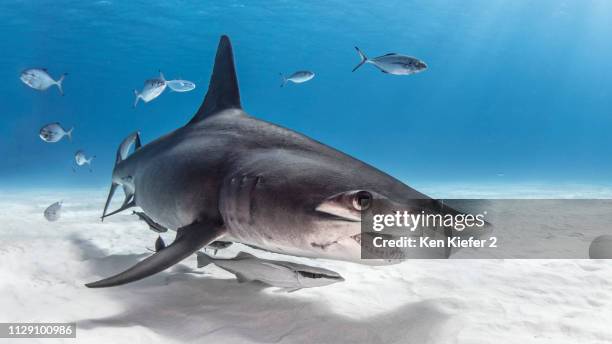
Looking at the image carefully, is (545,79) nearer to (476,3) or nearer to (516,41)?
(516,41)

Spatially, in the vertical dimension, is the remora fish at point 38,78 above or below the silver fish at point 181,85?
below

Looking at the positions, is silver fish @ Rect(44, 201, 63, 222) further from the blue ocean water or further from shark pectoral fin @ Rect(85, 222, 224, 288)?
the blue ocean water

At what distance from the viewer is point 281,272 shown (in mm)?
2658

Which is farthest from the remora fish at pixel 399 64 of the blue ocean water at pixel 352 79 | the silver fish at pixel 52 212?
the blue ocean water at pixel 352 79

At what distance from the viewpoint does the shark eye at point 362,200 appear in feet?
5.77

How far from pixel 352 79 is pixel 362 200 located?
104523mm

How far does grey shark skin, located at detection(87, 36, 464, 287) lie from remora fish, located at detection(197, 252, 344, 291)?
0.81 ft

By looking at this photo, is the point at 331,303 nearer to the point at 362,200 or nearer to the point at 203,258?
the point at 203,258

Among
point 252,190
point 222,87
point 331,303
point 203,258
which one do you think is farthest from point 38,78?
point 331,303

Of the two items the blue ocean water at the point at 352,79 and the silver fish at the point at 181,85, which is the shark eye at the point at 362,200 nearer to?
the silver fish at the point at 181,85

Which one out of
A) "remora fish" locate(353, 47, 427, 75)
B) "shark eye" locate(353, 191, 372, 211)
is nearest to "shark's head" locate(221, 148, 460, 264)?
"shark eye" locate(353, 191, 372, 211)

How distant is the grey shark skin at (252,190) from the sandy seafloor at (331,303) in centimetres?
52

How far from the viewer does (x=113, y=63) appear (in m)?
52.8

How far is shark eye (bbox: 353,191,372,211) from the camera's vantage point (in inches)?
69.3
